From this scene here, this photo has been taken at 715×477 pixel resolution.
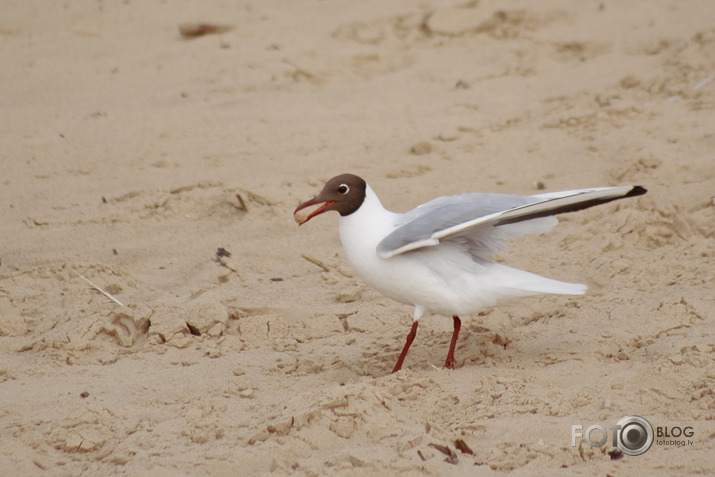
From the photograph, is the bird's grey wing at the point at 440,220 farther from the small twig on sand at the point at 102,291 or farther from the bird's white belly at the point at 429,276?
the small twig on sand at the point at 102,291

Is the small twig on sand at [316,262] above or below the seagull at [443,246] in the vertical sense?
below

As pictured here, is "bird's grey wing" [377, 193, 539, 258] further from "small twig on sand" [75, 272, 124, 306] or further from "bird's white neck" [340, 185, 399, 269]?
"small twig on sand" [75, 272, 124, 306]

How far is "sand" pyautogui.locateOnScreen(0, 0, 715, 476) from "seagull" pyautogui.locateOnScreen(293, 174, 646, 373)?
0.32 metres

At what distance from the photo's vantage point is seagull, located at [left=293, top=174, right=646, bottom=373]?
3.76 meters

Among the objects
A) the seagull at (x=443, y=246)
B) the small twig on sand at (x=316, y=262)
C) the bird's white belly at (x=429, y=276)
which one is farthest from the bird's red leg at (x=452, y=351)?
the small twig on sand at (x=316, y=262)

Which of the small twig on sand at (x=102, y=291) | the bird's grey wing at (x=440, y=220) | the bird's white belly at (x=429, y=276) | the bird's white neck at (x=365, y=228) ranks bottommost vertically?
the small twig on sand at (x=102, y=291)

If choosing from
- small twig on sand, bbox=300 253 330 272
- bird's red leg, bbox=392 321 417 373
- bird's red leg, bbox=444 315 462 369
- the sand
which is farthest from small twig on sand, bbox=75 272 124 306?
bird's red leg, bbox=444 315 462 369

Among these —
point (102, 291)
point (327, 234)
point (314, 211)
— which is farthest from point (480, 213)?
point (102, 291)

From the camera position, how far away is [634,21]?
26.1ft

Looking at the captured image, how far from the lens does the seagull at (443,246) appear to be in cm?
376

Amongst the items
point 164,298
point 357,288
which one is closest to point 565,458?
point 357,288

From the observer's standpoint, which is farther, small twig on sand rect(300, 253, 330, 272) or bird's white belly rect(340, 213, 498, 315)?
small twig on sand rect(300, 253, 330, 272)

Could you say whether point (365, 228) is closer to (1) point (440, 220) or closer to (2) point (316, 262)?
(1) point (440, 220)

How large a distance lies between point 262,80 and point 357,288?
306 centimetres
